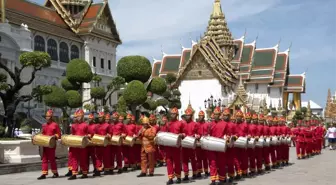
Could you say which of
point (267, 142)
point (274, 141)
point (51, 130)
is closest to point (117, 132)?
point (51, 130)

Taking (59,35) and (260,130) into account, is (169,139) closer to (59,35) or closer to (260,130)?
(260,130)

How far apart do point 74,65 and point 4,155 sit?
720 inches

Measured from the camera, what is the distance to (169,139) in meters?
12.0

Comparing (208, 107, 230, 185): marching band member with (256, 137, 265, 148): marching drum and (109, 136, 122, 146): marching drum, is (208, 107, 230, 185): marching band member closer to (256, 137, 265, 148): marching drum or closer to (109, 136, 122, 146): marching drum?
Result: (256, 137, 265, 148): marching drum

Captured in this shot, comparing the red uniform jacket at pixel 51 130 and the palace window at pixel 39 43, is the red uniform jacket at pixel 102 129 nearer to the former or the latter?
the red uniform jacket at pixel 51 130

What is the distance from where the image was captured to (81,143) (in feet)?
42.5

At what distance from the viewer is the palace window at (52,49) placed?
162 feet

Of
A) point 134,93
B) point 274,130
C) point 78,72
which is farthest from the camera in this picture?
point 78,72

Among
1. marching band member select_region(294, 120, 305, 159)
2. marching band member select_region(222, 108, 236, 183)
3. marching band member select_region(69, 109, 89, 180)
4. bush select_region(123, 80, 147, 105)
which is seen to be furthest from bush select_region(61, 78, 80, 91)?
marching band member select_region(222, 108, 236, 183)

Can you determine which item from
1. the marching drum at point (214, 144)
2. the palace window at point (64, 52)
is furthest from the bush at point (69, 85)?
the marching drum at point (214, 144)

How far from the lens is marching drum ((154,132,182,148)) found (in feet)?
39.0

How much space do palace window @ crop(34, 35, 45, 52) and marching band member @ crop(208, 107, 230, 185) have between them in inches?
1483

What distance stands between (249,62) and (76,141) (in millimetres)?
58457

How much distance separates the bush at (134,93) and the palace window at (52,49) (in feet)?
62.2
